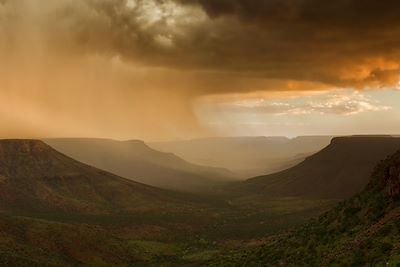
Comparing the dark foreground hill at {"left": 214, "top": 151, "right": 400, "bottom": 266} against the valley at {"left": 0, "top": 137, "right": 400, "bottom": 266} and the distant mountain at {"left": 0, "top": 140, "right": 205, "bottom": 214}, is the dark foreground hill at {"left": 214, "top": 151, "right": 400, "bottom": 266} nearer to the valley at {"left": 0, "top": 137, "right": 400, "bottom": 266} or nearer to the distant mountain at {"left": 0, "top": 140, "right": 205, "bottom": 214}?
the valley at {"left": 0, "top": 137, "right": 400, "bottom": 266}

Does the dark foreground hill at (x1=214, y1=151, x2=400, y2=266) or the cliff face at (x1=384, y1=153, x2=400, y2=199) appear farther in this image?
the cliff face at (x1=384, y1=153, x2=400, y2=199)

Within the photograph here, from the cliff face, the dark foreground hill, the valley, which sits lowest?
the valley

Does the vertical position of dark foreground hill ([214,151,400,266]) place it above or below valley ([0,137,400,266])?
above

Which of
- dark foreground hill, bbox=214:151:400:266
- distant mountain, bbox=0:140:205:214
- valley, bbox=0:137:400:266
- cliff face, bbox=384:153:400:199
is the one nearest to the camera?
dark foreground hill, bbox=214:151:400:266

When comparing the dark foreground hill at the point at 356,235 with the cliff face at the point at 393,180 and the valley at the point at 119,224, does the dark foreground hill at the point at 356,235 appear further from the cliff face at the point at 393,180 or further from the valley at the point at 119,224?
the valley at the point at 119,224

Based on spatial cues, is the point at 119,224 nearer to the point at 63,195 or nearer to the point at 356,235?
the point at 63,195

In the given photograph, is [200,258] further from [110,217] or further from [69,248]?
[110,217]

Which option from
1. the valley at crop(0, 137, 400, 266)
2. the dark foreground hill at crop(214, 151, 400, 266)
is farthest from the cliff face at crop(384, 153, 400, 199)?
the valley at crop(0, 137, 400, 266)

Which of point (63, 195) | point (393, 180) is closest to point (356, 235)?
point (393, 180)
